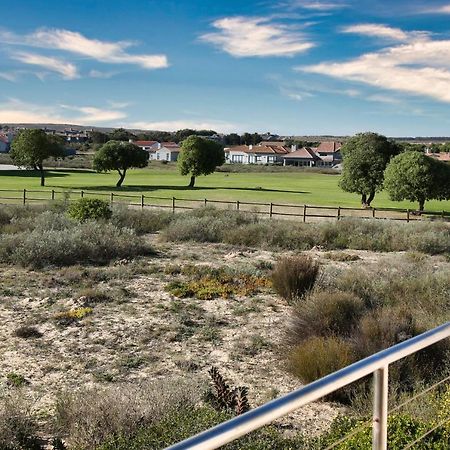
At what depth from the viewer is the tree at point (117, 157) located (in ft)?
195

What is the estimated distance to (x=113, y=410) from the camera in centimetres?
761

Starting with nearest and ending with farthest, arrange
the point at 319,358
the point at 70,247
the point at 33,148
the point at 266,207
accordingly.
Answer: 1. the point at 319,358
2. the point at 70,247
3. the point at 266,207
4. the point at 33,148

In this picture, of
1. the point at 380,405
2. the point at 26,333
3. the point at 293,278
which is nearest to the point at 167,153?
the point at 293,278

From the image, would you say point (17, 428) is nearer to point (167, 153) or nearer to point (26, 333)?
point (26, 333)

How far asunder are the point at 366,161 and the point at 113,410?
3806 cm

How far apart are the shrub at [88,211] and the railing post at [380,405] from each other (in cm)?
2420

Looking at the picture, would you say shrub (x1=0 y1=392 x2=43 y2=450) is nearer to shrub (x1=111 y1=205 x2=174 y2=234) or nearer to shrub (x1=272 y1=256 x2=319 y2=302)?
shrub (x1=272 y1=256 x2=319 y2=302)

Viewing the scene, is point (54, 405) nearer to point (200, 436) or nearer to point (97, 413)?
point (97, 413)

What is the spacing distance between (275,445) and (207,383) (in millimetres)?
2995

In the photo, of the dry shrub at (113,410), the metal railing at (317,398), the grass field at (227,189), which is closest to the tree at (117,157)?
the grass field at (227,189)

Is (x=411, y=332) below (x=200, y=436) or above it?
below

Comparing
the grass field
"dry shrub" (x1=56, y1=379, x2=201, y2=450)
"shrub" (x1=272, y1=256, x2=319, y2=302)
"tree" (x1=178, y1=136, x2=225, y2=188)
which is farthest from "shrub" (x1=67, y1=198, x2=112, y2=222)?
"tree" (x1=178, y1=136, x2=225, y2=188)

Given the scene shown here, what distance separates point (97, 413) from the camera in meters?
7.62

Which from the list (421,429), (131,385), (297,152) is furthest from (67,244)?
(297,152)
